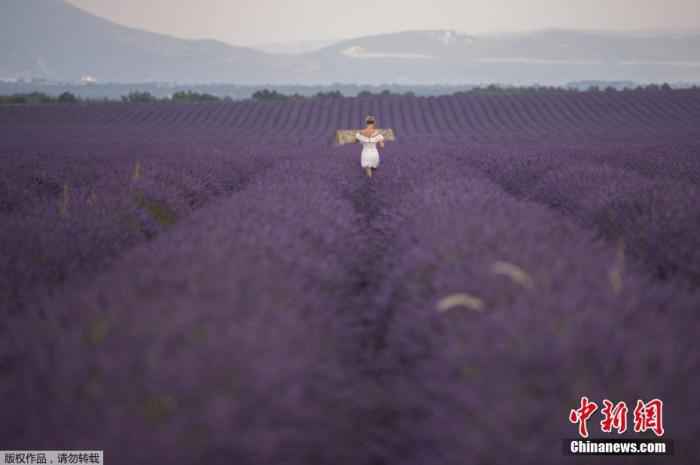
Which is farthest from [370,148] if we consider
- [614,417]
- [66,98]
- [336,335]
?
[66,98]

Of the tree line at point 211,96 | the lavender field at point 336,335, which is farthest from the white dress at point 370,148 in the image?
the tree line at point 211,96

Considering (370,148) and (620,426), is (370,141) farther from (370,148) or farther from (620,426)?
(620,426)

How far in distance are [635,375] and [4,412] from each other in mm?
1753

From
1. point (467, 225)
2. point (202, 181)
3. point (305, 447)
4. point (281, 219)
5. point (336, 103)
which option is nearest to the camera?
point (305, 447)

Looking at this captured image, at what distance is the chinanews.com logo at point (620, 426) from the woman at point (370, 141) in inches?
326

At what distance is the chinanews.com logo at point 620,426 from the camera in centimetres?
165

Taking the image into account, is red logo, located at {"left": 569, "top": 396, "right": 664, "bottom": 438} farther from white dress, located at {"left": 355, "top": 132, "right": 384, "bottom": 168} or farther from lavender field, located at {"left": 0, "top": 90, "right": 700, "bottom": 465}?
white dress, located at {"left": 355, "top": 132, "right": 384, "bottom": 168}

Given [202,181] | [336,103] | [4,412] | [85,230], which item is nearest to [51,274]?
[85,230]

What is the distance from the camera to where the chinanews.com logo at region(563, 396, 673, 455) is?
64.9 inches

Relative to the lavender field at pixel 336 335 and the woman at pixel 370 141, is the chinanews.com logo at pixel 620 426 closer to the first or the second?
the lavender field at pixel 336 335

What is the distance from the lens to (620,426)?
172 cm

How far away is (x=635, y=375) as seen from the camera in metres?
1.68

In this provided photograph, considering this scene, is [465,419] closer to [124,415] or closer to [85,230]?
[124,415]

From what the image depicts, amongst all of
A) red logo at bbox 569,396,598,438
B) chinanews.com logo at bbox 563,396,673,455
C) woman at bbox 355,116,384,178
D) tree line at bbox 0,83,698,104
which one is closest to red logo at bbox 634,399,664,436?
chinanews.com logo at bbox 563,396,673,455
